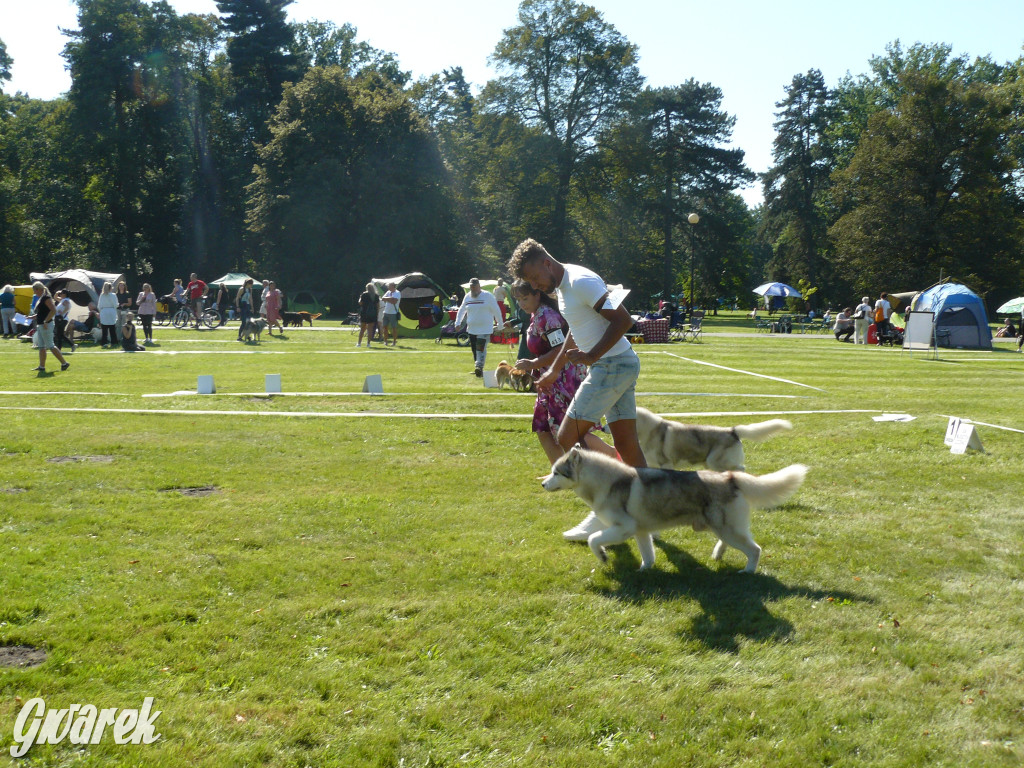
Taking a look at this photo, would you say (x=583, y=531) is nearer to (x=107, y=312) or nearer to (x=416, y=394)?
(x=416, y=394)

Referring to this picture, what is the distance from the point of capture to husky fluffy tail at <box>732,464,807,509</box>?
15.4 feet

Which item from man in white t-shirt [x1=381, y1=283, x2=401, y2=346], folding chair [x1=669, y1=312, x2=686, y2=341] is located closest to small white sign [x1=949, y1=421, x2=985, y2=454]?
man in white t-shirt [x1=381, y1=283, x2=401, y2=346]

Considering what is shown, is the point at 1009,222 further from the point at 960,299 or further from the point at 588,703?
the point at 588,703

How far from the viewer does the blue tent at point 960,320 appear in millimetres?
Answer: 28328

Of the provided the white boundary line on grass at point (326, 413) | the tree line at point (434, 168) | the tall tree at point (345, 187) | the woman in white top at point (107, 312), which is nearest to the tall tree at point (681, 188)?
the tree line at point (434, 168)

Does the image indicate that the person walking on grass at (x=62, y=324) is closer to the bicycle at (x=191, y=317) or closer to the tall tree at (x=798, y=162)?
the bicycle at (x=191, y=317)

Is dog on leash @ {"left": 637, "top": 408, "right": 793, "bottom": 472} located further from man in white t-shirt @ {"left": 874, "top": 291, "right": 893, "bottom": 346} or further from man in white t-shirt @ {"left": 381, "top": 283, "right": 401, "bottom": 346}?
man in white t-shirt @ {"left": 874, "top": 291, "right": 893, "bottom": 346}

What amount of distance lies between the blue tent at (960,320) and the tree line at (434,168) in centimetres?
2030

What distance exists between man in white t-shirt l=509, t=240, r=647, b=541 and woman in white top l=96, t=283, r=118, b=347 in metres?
20.8

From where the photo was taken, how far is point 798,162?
67.9 meters

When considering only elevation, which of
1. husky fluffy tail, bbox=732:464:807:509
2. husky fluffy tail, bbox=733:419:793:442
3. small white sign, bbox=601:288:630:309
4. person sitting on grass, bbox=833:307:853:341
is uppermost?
small white sign, bbox=601:288:630:309

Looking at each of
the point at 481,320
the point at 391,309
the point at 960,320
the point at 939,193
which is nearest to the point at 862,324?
the point at 960,320

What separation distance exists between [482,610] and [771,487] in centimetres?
178

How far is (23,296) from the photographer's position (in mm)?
32594
